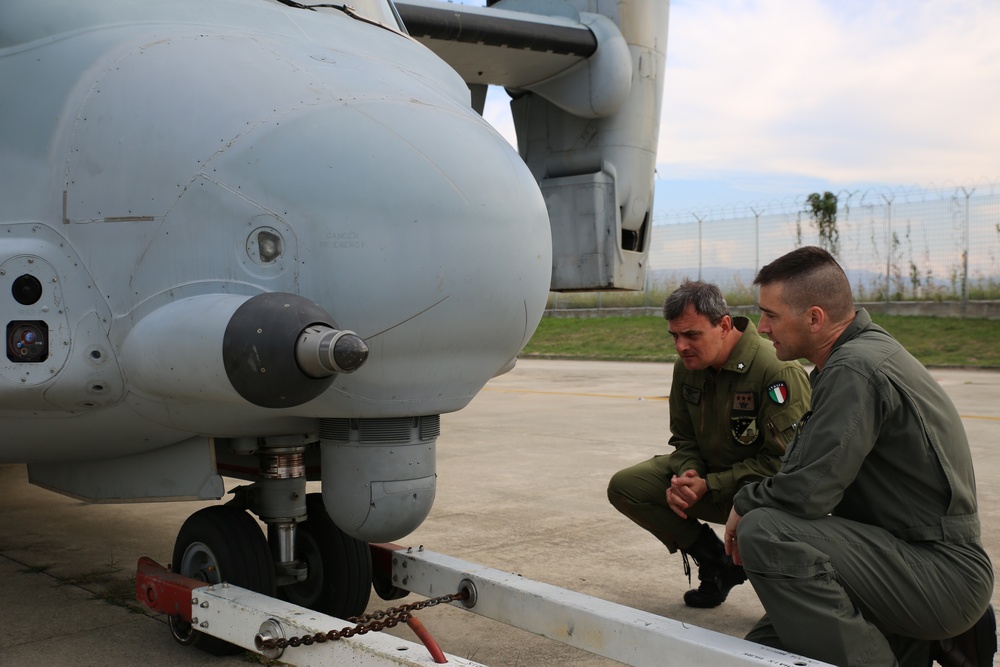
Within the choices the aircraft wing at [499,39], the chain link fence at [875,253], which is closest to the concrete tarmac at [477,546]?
the aircraft wing at [499,39]

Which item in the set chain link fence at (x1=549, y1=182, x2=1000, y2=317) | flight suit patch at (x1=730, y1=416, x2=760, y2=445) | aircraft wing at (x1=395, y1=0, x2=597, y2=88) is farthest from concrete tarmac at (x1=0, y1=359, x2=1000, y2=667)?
chain link fence at (x1=549, y1=182, x2=1000, y2=317)

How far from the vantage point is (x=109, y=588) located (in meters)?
4.36

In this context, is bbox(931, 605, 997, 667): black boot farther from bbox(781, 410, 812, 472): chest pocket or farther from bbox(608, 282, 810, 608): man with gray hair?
bbox(608, 282, 810, 608): man with gray hair

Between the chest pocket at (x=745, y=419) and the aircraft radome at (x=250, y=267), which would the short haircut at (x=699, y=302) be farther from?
the aircraft radome at (x=250, y=267)

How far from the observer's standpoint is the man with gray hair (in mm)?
3850

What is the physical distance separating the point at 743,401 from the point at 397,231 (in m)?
1.69

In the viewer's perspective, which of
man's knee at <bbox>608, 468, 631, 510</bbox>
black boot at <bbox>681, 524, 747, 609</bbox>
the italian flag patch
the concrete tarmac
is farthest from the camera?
man's knee at <bbox>608, 468, 631, 510</bbox>

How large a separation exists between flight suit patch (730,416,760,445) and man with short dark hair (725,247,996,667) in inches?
42.7

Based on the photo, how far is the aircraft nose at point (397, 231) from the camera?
286 centimetres

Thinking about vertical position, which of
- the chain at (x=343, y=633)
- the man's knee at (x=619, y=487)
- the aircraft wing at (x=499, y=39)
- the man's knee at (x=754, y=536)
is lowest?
the chain at (x=343, y=633)

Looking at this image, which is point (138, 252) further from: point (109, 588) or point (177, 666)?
point (109, 588)

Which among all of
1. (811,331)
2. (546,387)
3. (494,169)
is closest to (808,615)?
(811,331)

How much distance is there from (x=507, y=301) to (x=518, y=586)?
92 centimetres

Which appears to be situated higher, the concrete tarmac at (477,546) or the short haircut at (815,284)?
the short haircut at (815,284)
